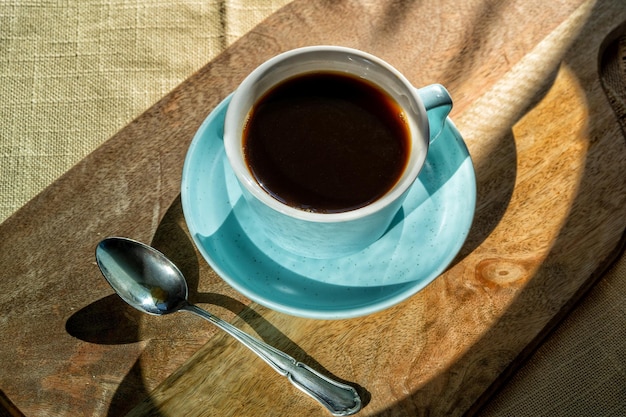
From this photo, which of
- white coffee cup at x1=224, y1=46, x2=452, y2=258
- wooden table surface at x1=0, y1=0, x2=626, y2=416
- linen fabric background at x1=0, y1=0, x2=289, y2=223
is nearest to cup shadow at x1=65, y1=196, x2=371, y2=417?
wooden table surface at x1=0, y1=0, x2=626, y2=416

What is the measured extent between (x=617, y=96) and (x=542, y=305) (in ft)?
1.32

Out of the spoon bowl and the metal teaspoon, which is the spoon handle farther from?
the spoon bowl

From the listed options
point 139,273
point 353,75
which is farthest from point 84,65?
point 353,75

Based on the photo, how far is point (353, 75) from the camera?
0.87 m

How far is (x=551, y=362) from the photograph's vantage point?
1.05 m

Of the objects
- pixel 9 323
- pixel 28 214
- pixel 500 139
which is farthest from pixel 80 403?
pixel 500 139

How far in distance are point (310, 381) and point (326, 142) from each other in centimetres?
35

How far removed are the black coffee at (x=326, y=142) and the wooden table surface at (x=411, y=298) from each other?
0.23 m

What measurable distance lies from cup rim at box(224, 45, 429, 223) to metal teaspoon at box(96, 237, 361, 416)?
0.24 m

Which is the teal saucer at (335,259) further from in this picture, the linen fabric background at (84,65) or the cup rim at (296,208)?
the linen fabric background at (84,65)

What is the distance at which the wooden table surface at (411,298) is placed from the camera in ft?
3.05

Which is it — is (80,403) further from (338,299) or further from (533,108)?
(533,108)

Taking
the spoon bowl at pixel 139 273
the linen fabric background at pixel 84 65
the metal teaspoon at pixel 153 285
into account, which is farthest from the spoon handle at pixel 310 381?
the linen fabric background at pixel 84 65

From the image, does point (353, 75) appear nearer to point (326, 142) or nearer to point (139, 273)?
point (326, 142)
